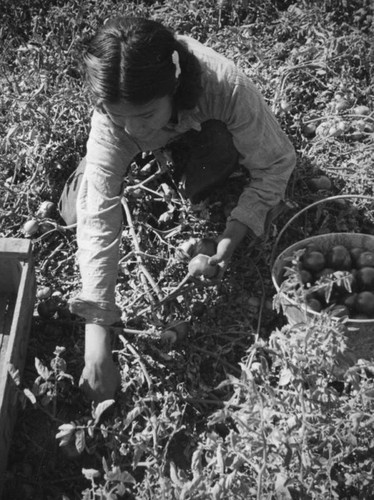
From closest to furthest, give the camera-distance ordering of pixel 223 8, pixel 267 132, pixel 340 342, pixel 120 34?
1. pixel 340 342
2. pixel 120 34
3. pixel 267 132
4. pixel 223 8

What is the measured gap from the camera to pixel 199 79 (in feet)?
7.74

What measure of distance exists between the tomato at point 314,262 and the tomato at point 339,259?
33 mm

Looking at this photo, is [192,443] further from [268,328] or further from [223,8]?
Result: [223,8]

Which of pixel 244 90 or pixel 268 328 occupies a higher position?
pixel 244 90

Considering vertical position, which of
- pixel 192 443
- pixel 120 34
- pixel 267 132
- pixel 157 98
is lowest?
pixel 192 443

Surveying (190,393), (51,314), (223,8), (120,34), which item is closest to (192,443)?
(190,393)

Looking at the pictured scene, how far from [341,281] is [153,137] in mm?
778

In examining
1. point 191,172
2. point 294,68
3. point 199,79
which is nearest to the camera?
point 199,79

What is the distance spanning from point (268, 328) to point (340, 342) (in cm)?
73

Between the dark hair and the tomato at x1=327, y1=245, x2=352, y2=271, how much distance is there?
757 millimetres

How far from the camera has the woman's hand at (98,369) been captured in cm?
230

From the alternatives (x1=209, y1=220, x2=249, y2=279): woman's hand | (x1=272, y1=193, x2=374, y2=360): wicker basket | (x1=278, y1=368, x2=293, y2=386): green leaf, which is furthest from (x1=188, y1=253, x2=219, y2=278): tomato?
(x1=278, y1=368, x2=293, y2=386): green leaf

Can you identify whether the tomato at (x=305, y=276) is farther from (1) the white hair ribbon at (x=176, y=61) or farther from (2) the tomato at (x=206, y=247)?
(1) the white hair ribbon at (x=176, y=61)

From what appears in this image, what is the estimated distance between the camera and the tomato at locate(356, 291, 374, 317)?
7.58ft
